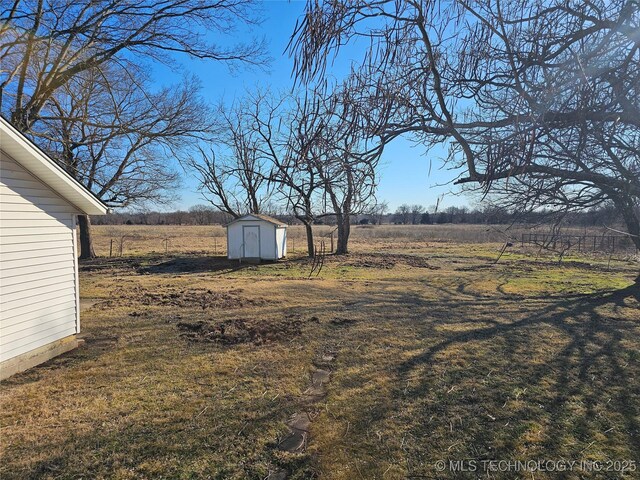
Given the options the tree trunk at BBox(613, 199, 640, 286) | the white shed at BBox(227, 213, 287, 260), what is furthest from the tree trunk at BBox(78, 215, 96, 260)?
the tree trunk at BBox(613, 199, 640, 286)

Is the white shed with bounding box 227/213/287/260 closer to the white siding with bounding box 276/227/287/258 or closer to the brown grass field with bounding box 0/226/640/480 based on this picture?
the white siding with bounding box 276/227/287/258

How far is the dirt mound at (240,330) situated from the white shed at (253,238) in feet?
38.3

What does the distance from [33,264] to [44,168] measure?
1.37 meters

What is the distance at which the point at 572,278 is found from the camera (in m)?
14.1

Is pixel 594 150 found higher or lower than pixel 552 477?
higher

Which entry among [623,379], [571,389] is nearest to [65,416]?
[571,389]

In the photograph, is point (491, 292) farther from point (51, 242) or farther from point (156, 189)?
point (156, 189)

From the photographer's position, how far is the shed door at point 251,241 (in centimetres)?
1917

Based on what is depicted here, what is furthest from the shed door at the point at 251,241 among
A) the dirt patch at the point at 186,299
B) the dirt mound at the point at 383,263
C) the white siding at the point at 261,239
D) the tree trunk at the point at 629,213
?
the tree trunk at the point at 629,213

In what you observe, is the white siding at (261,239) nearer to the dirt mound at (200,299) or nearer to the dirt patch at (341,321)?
the dirt mound at (200,299)

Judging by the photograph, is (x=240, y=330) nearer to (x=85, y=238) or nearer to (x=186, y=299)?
(x=186, y=299)

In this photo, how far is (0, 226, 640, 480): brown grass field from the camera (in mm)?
3020

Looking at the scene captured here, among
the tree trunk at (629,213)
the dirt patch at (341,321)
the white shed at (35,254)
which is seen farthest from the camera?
the dirt patch at (341,321)

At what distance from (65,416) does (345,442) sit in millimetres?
2873
